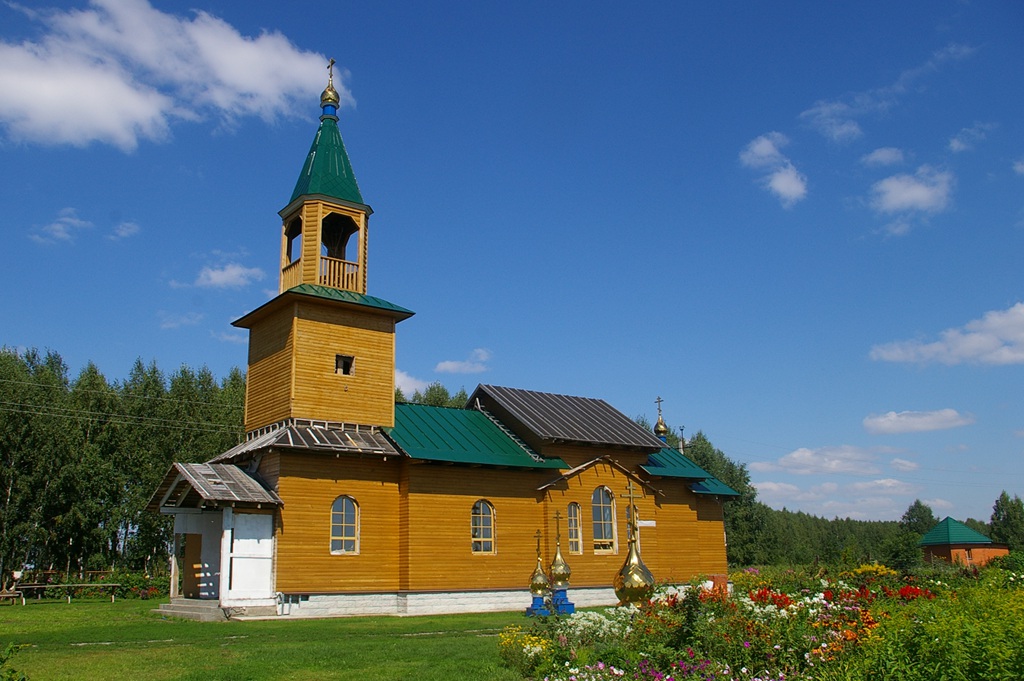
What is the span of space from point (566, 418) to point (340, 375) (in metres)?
8.00

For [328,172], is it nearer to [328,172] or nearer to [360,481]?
[328,172]

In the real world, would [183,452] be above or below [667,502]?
above

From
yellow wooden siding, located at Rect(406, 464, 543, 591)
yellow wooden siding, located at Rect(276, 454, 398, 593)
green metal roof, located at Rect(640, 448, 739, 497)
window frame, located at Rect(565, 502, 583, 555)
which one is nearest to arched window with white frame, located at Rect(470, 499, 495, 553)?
yellow wooden siding, located at Rect(406, 464, 543, 591)

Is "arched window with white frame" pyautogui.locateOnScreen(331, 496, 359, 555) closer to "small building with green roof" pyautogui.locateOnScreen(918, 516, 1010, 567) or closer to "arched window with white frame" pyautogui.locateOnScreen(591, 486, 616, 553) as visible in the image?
"arched window with white frame" pyautogui.locateOnScreen(591, 486, 616, 553)

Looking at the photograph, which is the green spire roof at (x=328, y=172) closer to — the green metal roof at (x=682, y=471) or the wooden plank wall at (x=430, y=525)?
the wooden plank wall at (x=430, y=525)

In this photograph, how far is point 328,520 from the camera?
21.6 metres

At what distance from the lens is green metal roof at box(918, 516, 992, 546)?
148 feet

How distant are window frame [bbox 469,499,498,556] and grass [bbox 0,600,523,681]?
150 inches

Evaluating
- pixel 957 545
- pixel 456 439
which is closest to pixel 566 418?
pixel 456 439

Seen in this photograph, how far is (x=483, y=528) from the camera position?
78.8 ft

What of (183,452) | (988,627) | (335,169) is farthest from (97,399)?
(988,627)

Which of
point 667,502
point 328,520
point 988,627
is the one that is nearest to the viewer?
point 988,627

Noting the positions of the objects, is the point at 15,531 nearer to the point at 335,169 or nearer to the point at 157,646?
the point at 335,169

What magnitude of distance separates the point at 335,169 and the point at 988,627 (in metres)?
22.2
